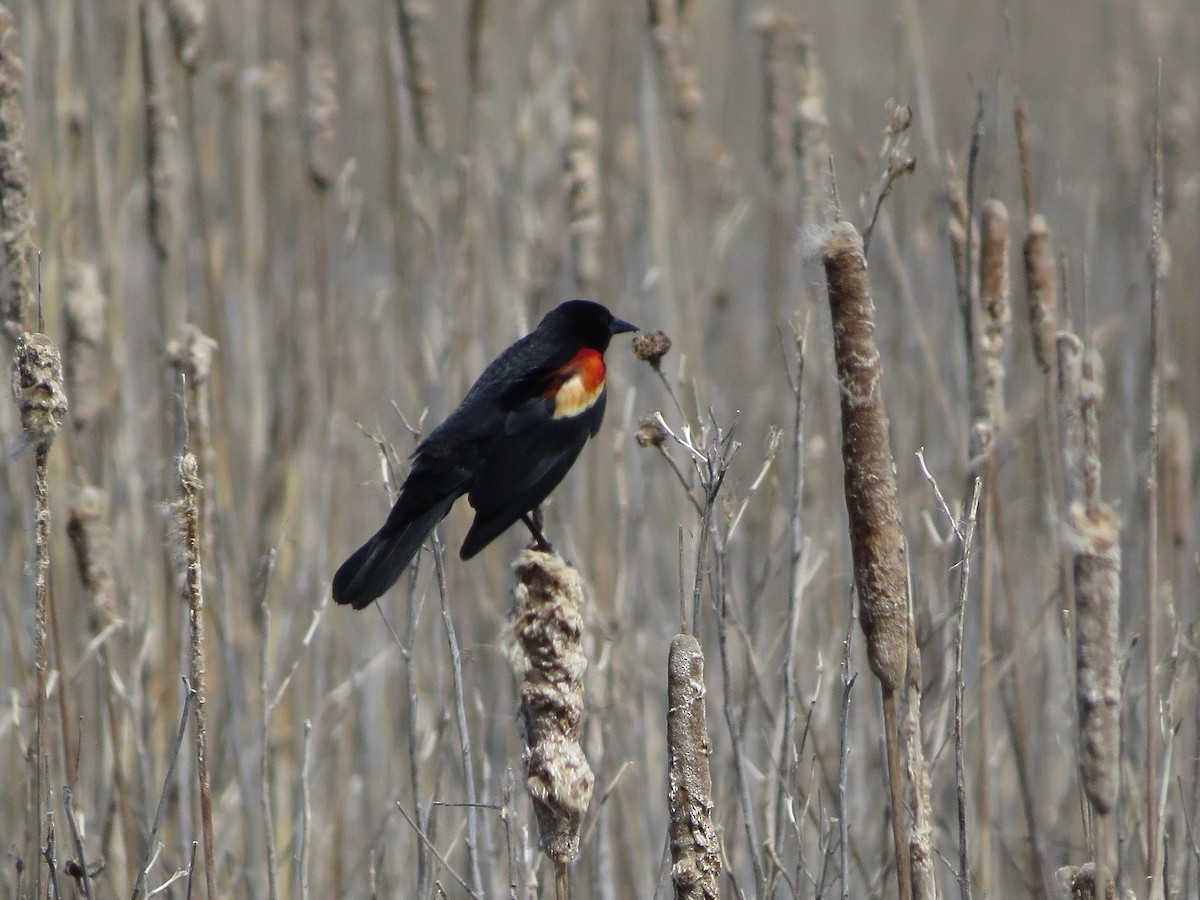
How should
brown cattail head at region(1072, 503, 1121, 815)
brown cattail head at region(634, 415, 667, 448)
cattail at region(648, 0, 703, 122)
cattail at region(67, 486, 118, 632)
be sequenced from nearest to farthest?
1. brown cattail head at region(1072, 503, 1121, 815)
2. brown cattail head at region(634, 415, 667, 448)
3. cattail at region(67, 486, 118, 632)
4. cattail at region(648, 0, 703, 122)

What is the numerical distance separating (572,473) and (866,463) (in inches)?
66.2

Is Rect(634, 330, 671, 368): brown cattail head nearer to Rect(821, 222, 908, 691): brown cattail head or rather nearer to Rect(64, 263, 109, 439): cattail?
Rect(821, 222, 908, 691): brown cattail head

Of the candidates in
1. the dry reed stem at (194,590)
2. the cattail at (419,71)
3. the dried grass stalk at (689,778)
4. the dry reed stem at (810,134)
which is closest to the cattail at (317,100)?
the cattail at (419,71)

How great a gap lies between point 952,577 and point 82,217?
200 cm

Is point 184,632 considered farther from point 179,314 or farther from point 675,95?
point 675,95

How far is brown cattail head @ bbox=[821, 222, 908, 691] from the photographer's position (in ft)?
3.43

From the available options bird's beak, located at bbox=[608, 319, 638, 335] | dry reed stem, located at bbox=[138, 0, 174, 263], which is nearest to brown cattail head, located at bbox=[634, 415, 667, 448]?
bird's beak, located at bbox=[608, 319, 638, 335]

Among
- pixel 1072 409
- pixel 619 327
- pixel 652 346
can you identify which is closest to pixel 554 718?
pixel 652 346

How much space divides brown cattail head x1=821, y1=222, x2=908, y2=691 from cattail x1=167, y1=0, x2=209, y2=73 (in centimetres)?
142

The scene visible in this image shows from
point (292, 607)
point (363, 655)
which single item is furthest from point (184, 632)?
point (363, 655)

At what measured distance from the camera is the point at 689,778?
108 centimetres

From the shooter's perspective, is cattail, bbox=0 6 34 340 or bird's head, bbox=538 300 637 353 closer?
cattail, bbox=0 6 34 340

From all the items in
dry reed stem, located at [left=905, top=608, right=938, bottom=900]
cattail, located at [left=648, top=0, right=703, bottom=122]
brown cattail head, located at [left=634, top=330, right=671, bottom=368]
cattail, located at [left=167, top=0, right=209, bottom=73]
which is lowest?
dry reed stem, located at [left=905, top=608, right=938, bottom=900]

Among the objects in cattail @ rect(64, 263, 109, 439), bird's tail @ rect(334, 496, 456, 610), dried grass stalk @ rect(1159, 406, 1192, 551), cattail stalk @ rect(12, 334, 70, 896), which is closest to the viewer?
cattail stalk @ rect(12, 334, 70, 896)
